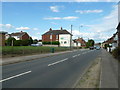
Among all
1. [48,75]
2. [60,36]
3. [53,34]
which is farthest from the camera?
[53,34]

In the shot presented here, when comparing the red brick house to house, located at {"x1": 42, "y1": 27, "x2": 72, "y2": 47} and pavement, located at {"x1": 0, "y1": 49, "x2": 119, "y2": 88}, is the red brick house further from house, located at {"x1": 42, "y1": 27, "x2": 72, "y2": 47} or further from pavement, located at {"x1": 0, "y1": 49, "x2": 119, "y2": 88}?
pavement, located at {"x1": 0, "y1": 49, "x2": 119, "y2": 88}

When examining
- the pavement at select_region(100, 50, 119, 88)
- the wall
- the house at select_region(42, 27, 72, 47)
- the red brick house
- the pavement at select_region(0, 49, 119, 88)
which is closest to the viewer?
the pavement at select_region(100, 50, 119, 88)

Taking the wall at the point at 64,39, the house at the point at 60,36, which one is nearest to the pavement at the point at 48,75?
the wall at the point at 64,39

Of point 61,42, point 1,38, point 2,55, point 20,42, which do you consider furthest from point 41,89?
point 61,42

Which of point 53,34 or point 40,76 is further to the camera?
point 53,34

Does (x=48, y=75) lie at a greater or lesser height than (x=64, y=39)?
lesser

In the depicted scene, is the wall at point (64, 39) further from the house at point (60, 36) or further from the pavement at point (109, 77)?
the pavement at point (109, 77)

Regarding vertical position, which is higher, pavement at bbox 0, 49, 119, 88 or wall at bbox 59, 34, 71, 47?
wall at bbox 59, 34, 71, 47

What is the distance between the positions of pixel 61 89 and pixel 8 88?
218 cm

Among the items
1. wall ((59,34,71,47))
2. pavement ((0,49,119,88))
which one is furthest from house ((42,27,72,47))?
pavement ((0,49,119,88))

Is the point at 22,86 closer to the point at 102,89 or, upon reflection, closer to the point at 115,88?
the point at 102,89

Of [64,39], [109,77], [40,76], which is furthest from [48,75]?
[64,39]

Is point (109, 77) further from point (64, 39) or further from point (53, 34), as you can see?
point (53, 34)

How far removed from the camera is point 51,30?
292ft
